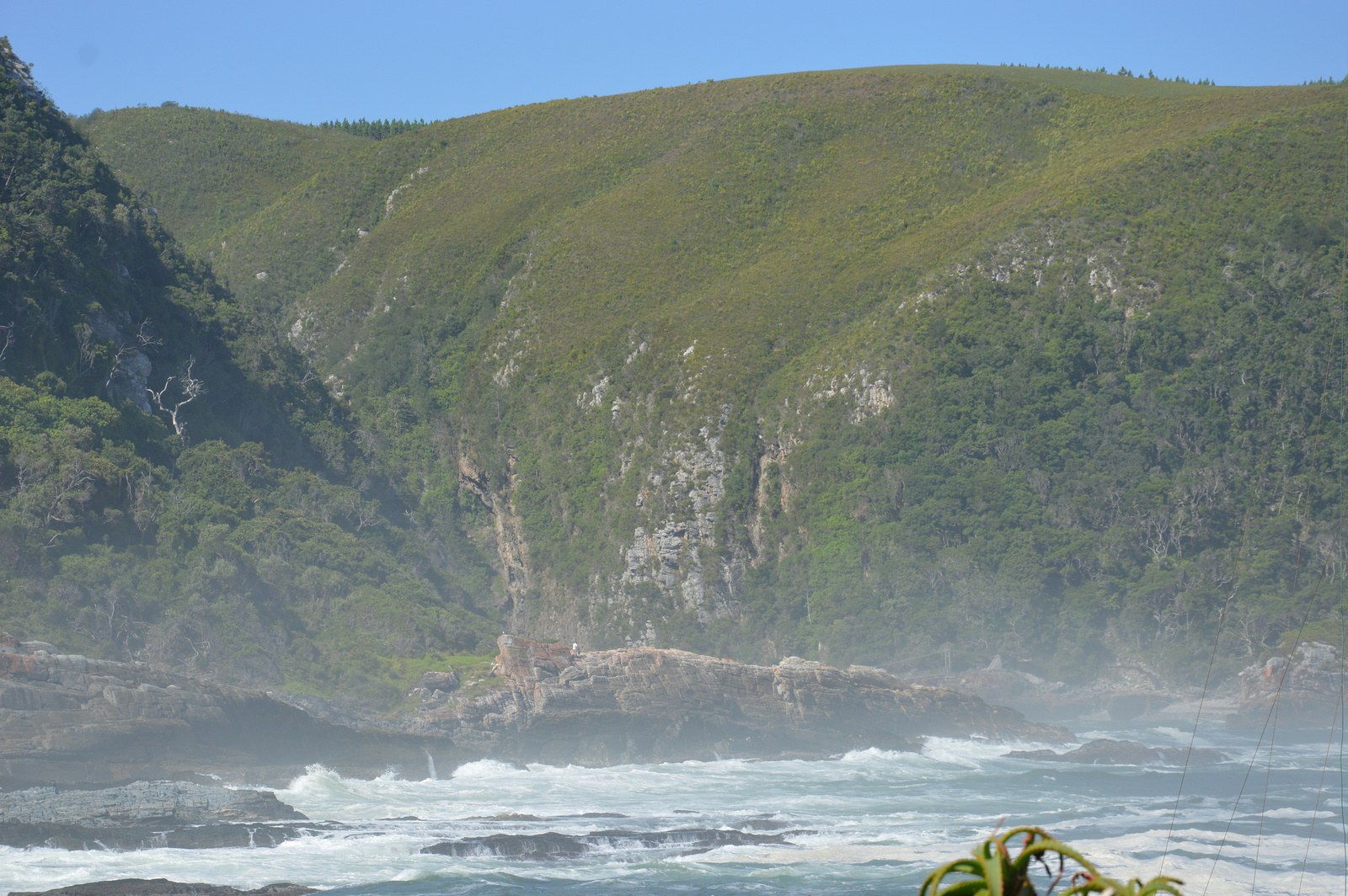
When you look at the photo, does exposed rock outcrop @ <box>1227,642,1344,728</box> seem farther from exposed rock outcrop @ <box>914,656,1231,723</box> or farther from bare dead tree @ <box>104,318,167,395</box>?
bare dead tree @ <box>104,318,167,395</box>

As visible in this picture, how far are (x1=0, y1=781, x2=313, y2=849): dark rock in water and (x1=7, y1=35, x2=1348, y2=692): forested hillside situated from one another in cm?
1568

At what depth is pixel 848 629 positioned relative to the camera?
66.4 meters

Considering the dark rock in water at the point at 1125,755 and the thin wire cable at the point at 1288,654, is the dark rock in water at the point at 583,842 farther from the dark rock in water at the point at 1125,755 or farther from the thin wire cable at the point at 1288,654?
the dark rock in water at the point at 1125,755

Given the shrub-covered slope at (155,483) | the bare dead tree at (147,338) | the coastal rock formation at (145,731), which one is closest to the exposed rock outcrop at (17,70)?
the shrub-covered slope at (155,483)

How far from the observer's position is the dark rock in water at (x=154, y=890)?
25.2m

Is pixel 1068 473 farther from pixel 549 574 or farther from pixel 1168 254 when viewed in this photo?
pixel 549 574

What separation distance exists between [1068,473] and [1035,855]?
68405 millimetres

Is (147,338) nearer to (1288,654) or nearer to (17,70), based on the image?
(17,70)

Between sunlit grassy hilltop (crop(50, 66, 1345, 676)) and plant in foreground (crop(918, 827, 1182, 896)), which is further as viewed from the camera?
sunlit grassy hilltop (crop(50, 66, 1345, 676))

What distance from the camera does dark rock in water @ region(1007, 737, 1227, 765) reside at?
1940 inches

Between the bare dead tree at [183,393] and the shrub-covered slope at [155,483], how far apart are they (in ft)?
0.43

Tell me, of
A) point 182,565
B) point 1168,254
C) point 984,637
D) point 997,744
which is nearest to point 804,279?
point 1168,254

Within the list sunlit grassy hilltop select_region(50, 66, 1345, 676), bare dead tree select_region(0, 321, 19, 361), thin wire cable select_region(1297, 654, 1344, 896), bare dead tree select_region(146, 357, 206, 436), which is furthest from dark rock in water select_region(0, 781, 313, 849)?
sunlit grassy hilltop select_region(50, 66, 1345, 676)

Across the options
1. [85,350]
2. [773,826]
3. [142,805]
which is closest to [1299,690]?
[773,826]
